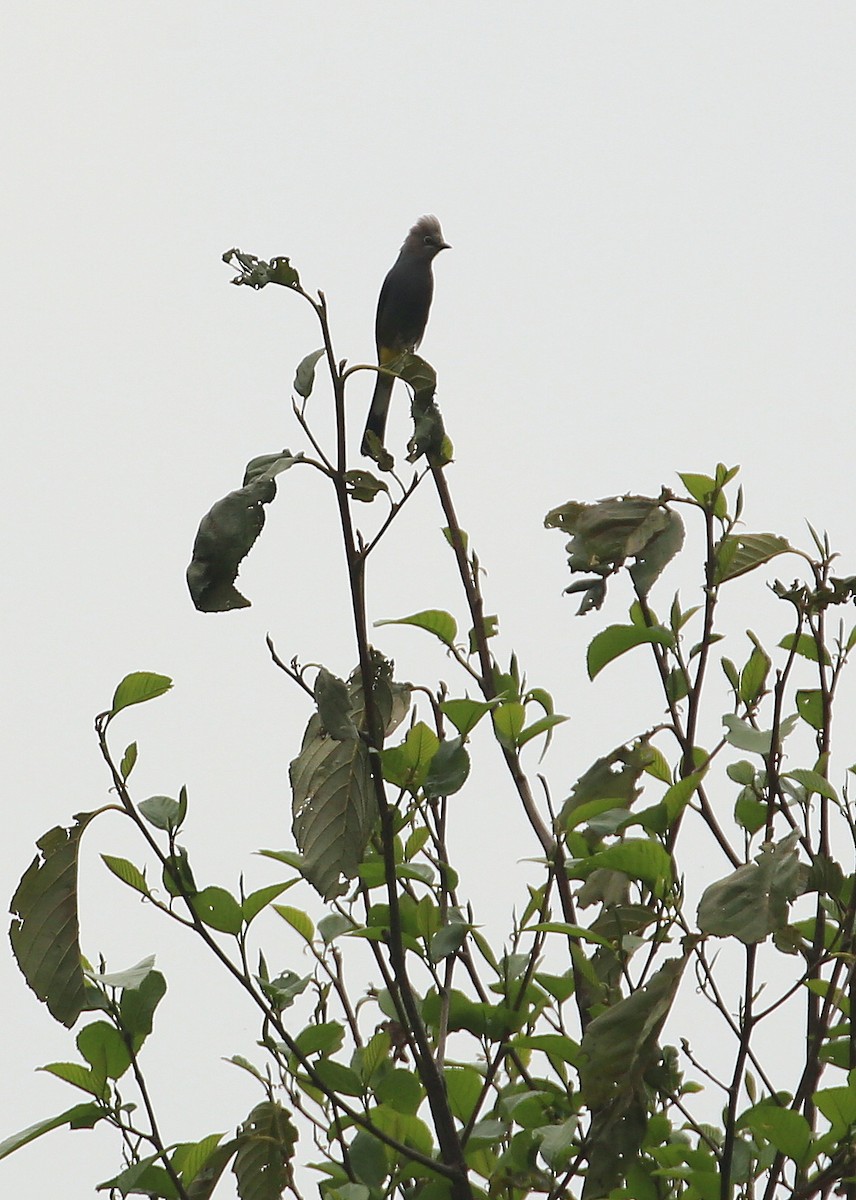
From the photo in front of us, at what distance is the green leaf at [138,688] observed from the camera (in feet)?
4.08

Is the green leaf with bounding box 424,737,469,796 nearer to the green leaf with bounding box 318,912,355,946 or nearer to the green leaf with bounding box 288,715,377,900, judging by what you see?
the green leaf with bounding box 288,715,377,900

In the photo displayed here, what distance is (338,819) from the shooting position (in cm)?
120

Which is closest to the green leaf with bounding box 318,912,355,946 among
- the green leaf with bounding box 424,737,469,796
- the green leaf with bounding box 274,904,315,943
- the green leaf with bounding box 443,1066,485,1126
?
the green leaf with bounding box 274,904,315,943

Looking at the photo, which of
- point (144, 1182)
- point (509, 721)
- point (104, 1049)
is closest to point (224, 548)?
point (509, 721)

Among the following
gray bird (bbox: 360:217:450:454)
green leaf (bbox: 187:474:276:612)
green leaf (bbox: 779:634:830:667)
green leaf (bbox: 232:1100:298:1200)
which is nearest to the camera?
green leaf (bbox: 187:474:276:612)

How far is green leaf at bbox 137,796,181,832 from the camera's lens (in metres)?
1.24

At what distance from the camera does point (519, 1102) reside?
1422 millimetres

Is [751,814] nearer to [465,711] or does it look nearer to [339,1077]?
[465,711]

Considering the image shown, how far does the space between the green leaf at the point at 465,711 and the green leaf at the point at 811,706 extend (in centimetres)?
51

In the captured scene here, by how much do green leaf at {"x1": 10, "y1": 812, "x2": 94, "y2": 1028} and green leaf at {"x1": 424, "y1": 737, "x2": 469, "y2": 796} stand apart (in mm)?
352

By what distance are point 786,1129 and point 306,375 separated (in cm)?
91

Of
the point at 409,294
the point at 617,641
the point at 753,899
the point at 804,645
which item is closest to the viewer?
the point at 753,899

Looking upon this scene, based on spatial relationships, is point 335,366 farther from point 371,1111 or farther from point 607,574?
point 371,1111

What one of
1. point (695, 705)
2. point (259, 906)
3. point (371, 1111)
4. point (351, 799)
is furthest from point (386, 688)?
point (371, 1111)
